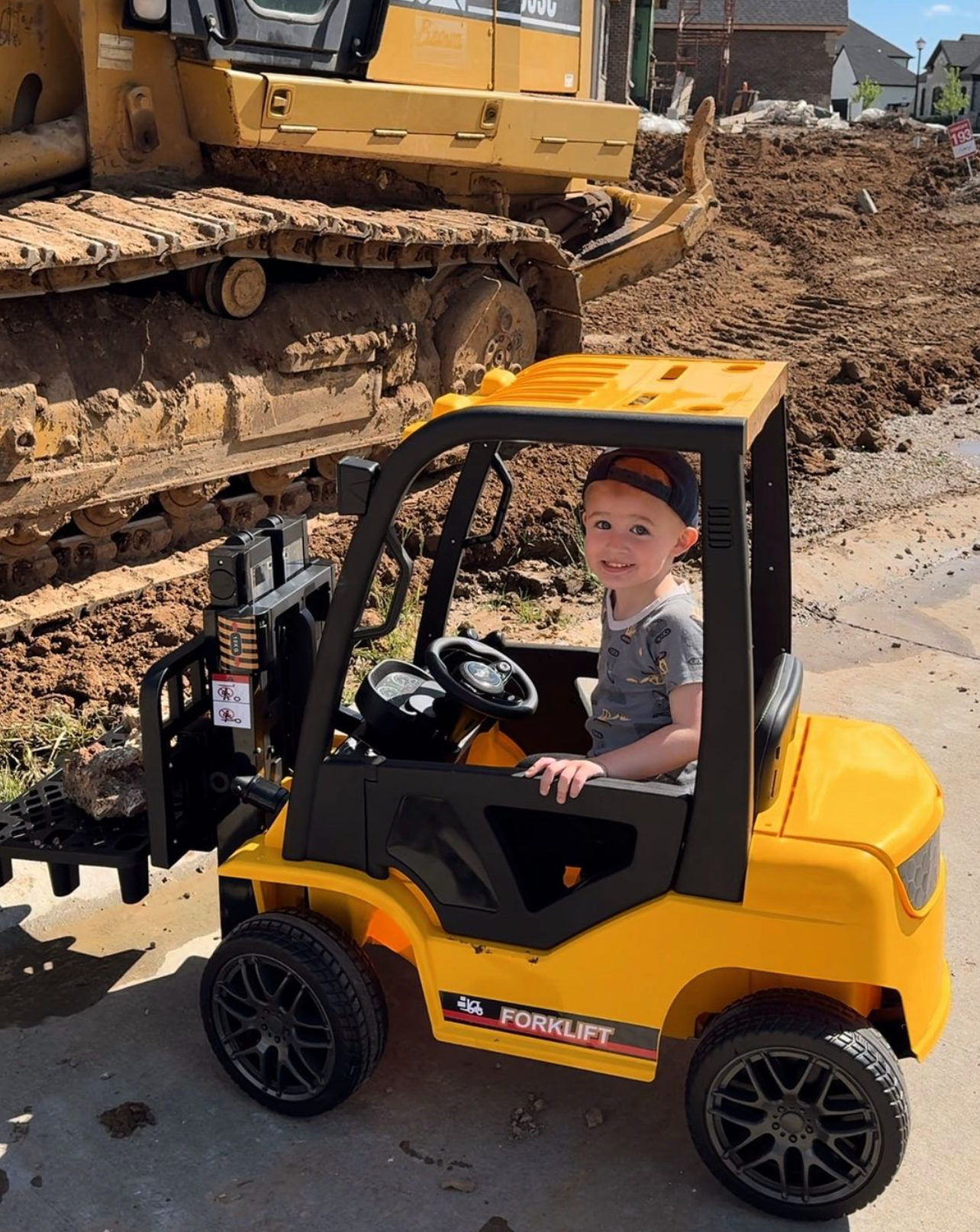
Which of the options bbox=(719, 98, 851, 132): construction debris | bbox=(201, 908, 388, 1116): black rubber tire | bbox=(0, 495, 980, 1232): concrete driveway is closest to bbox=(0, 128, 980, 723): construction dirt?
bbox=(0, 495, 980, 1232): concrete driveway

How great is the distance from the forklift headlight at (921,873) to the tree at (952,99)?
199ft

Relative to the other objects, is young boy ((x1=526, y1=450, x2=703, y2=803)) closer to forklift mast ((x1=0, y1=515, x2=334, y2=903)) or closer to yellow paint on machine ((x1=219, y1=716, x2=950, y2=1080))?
yellow paint on machine ((x1=219, y1=716, x2=950, y2=1080))

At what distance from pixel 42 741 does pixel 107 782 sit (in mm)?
1487

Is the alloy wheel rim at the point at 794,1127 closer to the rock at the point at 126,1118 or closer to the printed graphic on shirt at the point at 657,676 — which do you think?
the printed graphic on shirt at the point at 657,676

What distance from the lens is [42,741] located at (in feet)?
16.3

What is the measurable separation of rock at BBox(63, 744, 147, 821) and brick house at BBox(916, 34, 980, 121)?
240 feet

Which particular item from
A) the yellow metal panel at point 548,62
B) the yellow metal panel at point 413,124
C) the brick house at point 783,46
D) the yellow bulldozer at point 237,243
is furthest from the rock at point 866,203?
the brick house at point 783,46

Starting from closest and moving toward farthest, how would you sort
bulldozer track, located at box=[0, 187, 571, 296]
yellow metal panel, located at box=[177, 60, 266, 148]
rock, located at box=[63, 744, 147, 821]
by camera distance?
1. rock, located at box=[63, 744, 147, 821]
2. bulldozer track, located at box=[0, 187, 571, 296]
3. yellow metal panel, located at box=[177, 60, 266, 148]

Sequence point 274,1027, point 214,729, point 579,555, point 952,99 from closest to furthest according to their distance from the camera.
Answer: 1. point 274,1027
2. point 214,729
3. point 579,555
4. point 952,99

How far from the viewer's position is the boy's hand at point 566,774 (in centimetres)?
278

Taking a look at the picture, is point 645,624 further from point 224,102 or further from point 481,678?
point 224,102

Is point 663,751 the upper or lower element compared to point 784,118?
lower

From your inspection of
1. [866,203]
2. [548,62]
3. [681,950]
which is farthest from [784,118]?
[681,950]

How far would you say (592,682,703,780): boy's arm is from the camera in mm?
2895
